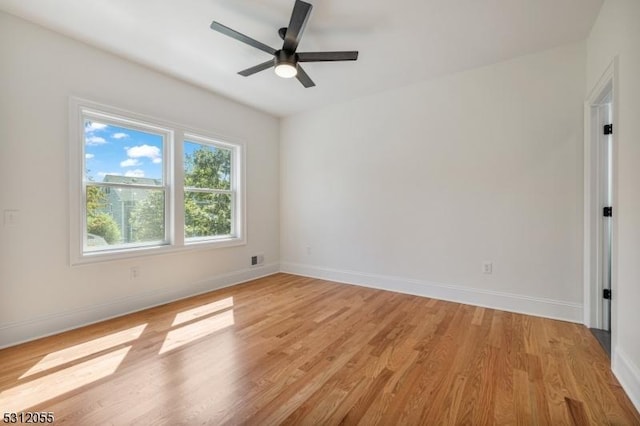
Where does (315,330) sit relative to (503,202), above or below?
below

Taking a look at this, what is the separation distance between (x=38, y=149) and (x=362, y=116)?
368 centimetres

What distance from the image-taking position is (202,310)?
3.23m

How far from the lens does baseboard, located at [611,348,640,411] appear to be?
1.65m

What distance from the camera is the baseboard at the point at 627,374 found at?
165cm

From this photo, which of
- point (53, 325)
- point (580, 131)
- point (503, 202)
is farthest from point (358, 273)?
point (53, 325)

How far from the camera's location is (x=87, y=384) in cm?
187

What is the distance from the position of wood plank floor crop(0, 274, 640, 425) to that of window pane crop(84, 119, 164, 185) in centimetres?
155

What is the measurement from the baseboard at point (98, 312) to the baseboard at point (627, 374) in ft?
13.4

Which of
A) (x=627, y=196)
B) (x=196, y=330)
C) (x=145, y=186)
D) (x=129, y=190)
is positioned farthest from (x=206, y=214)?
(x=627, y=196)

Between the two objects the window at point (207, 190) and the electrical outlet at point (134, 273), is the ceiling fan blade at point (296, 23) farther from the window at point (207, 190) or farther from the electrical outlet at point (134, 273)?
the electrical outlet at point (134, 273)

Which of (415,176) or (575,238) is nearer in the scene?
(575,238)

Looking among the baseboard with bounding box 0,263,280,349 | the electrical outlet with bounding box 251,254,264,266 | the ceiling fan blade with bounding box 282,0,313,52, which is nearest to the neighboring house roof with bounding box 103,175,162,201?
the baseboard with bounding box 0,263,280,349

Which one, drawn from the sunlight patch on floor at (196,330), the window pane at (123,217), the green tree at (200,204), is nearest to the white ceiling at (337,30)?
the green tree at (200,204)

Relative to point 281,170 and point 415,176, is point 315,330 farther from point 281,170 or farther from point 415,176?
point 281,170
